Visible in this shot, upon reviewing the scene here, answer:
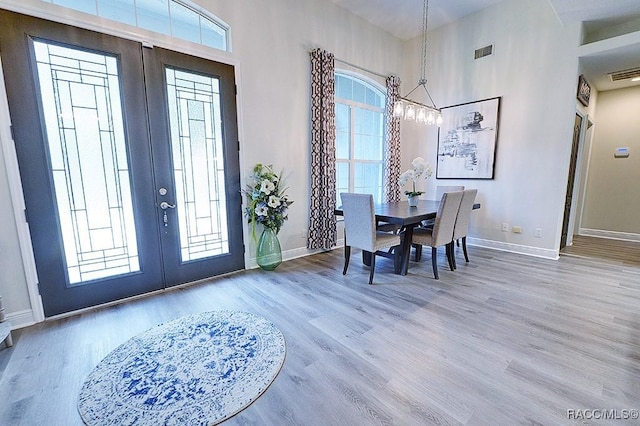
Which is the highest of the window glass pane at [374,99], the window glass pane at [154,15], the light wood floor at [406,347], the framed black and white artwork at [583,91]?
the window glass pane at [154,15]

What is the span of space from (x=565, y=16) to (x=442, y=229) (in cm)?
317

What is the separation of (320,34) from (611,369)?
4635mm

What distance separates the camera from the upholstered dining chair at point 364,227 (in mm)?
2963

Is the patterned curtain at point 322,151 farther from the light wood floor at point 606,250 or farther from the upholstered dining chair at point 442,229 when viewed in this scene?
the light wood floor at point 606,250

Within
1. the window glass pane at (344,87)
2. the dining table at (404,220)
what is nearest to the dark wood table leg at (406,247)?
the dining table at (404,220)

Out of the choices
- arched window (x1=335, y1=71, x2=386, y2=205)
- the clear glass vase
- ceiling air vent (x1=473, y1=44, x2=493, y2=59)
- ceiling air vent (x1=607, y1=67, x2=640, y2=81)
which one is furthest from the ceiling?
the clear glass vase

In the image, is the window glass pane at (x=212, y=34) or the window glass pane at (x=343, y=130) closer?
the window glass pane at (x=212, y=34)

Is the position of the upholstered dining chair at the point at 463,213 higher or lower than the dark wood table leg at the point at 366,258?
higher

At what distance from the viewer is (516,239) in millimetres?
4281

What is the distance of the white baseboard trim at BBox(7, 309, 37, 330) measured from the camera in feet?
7.39

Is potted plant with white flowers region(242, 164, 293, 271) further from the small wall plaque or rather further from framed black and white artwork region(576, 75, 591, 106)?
the small wall plaque

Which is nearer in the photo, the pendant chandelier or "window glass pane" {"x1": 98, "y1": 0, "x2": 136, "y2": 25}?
"window glass pane" {"x1": 98, "y1": 0, "x2": 136, "y2": 25}

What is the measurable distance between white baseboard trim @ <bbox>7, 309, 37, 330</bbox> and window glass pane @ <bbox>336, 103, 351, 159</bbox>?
3998 millimetres

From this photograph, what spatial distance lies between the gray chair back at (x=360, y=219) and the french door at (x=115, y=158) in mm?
1443
